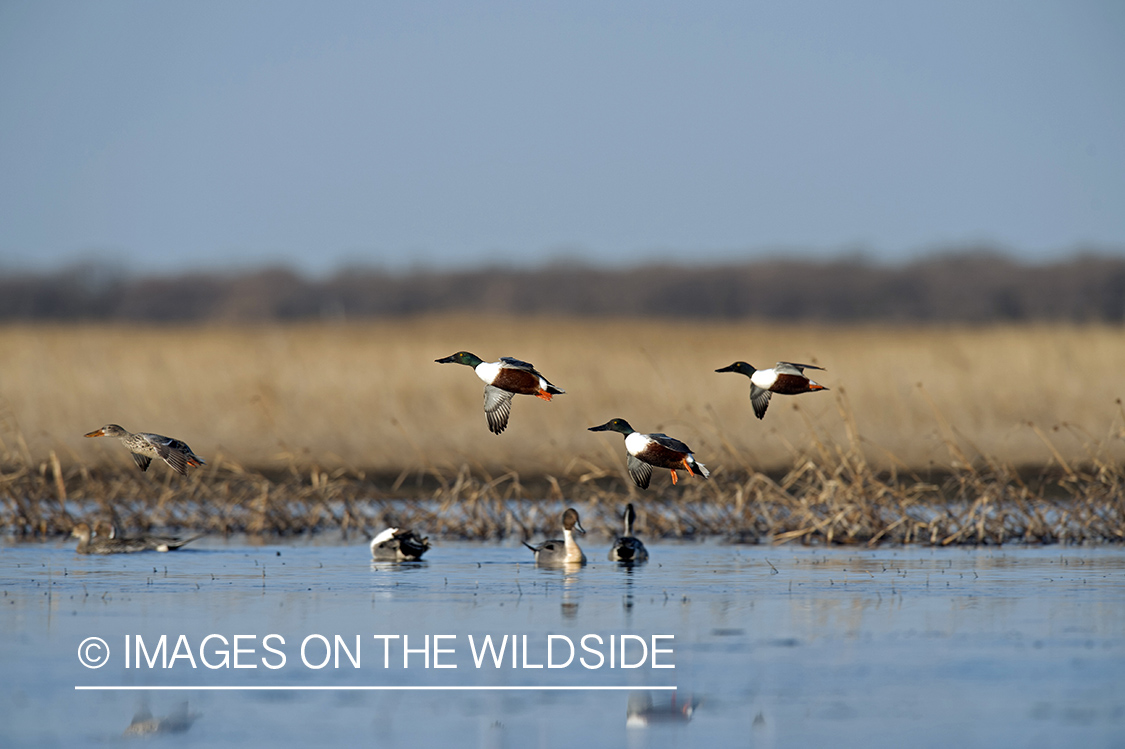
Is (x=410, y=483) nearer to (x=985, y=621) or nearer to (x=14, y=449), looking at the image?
(x=14, y=449)

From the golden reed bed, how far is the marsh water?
1752 millimetres

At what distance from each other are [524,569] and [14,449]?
852cm

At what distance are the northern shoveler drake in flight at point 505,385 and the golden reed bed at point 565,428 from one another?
6.57 metres

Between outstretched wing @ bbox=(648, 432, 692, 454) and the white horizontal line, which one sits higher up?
outstretched wing @ bbox=(648, 432, 692, 454)

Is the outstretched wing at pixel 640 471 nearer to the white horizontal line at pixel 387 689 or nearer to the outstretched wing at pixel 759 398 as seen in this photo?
the outstretched wing at pixel 759 398

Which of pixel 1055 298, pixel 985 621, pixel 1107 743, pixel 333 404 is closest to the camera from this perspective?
pixel 1107 743

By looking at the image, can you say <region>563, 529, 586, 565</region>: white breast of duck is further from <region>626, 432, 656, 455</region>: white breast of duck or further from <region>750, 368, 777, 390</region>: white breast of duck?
<region>750, 368, 777, 390</region>: white breast of duck

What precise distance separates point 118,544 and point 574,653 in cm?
545

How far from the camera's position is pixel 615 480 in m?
16.6

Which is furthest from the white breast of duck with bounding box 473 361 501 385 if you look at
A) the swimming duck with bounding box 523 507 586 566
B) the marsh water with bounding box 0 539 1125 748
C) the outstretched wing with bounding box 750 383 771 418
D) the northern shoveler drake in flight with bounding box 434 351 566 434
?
the swimming duck with bounding box 523 507 586 566

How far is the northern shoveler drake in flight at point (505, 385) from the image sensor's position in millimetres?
6008

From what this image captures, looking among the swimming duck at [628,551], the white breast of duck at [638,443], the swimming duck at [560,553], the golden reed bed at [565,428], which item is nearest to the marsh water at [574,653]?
the swimming duck at [560,553]

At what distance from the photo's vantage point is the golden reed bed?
1314cm

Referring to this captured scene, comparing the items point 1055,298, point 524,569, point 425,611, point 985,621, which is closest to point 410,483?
point 524,569
